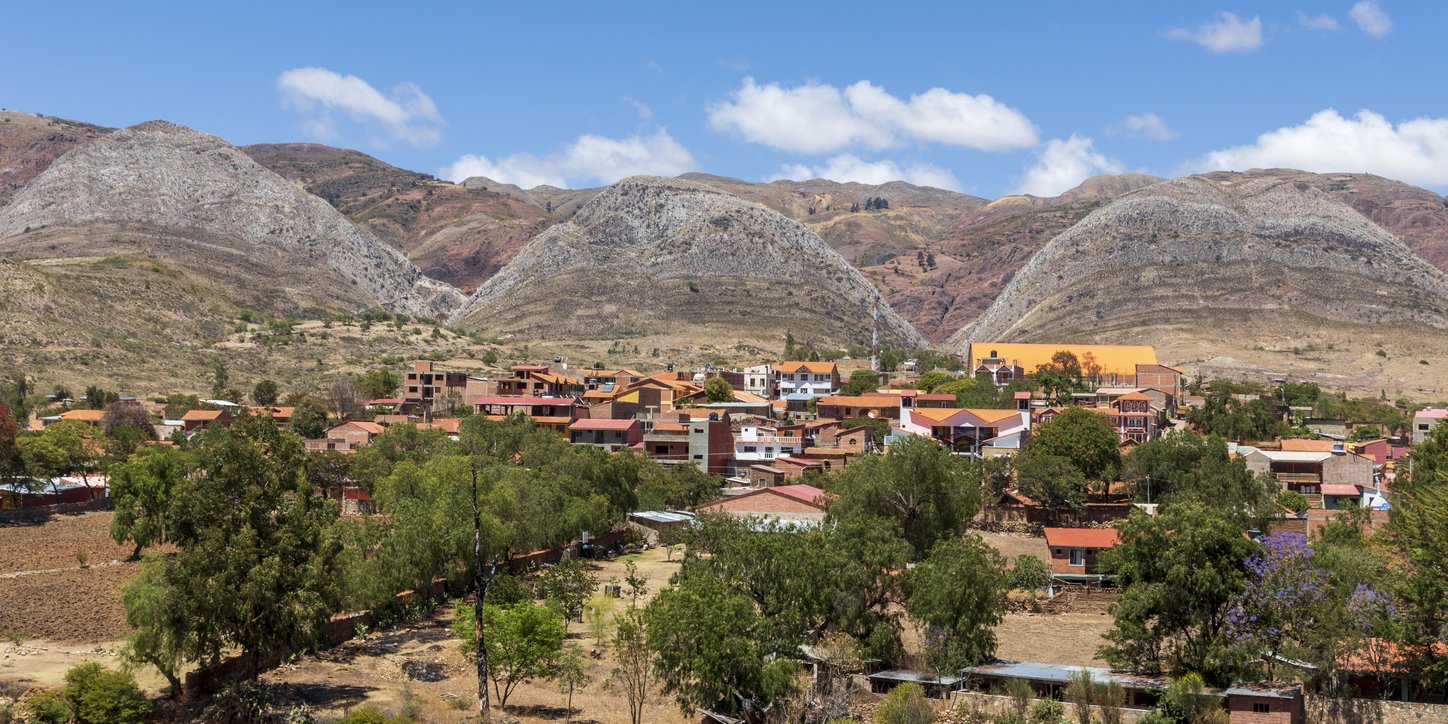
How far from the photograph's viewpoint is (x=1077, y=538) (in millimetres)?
44469

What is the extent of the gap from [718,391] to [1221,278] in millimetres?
95702

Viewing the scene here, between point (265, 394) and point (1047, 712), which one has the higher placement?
point (265, 394)

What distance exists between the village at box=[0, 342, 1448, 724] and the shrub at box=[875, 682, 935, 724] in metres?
0.23

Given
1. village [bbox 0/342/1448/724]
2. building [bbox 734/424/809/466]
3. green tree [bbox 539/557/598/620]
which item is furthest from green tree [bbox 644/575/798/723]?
building [bbox 734/424/809/466]

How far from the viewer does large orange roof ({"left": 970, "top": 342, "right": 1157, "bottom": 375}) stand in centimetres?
10694

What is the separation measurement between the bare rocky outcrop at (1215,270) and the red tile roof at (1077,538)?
346 ft

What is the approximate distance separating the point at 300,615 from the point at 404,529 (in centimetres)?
1012

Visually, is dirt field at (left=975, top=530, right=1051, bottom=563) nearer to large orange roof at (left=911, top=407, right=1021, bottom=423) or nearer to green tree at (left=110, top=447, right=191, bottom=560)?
large orange roof at (left=911, top=407, right=1021, bottom=423)

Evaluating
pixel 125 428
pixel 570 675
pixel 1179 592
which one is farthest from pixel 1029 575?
pixel 125 428

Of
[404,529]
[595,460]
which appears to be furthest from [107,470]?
[404,529]

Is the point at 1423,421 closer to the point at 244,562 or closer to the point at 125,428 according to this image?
the point at 125,428

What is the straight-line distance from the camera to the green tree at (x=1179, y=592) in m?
29.2

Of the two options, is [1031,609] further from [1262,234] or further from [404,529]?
[1262,234]

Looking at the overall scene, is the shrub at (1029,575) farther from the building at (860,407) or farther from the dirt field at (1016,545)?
the building at (860,407)
